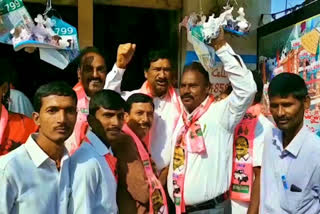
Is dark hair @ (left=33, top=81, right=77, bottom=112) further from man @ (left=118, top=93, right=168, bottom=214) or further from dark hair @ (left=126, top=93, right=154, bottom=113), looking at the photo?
dark hair @ (left=126, top=93, right=154, bottom=113)

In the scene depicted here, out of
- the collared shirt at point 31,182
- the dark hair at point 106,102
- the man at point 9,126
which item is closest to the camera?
the collared shirt at point 31,182

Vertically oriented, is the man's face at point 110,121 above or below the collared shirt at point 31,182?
above

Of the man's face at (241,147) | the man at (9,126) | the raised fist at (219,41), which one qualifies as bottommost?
the man's face at (241,147)

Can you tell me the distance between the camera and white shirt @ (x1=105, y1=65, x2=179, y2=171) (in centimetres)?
346

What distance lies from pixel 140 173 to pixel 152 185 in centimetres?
12

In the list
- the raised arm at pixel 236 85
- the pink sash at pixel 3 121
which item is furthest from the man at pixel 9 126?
the raised arm at pixel 236 85

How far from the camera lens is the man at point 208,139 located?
10.0 feet

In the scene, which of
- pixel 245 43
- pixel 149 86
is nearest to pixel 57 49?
pixel 149 86

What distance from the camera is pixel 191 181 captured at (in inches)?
123

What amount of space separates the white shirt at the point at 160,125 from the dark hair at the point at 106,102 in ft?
2.22

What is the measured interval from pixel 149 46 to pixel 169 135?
240cm

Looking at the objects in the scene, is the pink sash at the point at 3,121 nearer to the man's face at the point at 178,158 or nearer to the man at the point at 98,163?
the man at the point at 98,163

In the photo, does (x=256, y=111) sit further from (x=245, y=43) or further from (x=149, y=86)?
(x=245, y=43)

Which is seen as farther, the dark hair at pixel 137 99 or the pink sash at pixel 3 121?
the dark hair at pixel 137 99
